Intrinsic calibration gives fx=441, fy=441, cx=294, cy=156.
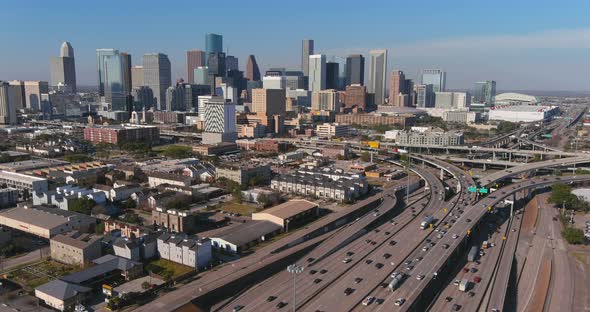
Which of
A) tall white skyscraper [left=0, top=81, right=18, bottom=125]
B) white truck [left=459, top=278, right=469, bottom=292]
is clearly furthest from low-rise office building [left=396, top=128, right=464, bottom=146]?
tall white skyscraper [left=0, top=81, right=18, bottom=125]

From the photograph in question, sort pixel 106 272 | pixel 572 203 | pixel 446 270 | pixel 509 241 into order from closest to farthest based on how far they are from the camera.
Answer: pixel 106 272 < pixel 446 270 < pixel 509 241 < pixel 572 203

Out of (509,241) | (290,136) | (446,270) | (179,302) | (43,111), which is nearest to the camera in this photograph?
(179,302)

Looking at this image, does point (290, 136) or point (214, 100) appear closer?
point (214, 100)

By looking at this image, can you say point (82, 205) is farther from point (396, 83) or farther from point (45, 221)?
point (396, 83)

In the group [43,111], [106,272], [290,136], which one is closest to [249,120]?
[290,136]

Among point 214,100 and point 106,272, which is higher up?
point 214,100

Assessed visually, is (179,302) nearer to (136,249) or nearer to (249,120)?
(136,249)

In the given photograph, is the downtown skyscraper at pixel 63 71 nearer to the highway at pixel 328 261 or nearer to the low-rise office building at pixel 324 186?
the low-rise office building at pixel 324 186
